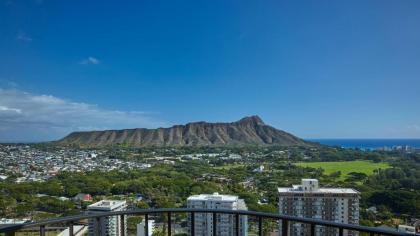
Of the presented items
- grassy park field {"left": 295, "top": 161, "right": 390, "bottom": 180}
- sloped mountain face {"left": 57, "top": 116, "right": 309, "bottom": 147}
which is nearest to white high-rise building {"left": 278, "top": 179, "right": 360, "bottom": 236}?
grassy park field {"left": 295, "top": 161, "right": 390, "bottom": 180}

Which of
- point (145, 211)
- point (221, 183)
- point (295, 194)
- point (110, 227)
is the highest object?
point (145, 211)

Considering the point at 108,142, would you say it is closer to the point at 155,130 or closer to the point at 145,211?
the point at 155,130

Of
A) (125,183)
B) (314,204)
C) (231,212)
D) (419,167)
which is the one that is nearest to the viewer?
(231,212)

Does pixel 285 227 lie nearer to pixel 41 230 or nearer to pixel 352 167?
pixel 41 230

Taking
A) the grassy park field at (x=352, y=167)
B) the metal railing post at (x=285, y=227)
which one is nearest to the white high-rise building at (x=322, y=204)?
the metal railing post at (x=285, y=227)

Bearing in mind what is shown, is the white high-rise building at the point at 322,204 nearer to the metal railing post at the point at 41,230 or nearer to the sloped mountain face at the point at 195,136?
the metal railing post at the point at 41,230

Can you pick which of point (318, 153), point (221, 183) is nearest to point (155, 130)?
point (318, 153)

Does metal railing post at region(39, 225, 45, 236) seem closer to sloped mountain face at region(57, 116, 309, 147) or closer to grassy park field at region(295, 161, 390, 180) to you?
grassy park field at region(295, 161, 390, 180)

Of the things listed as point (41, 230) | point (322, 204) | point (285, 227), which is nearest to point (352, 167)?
point (322, 204)
